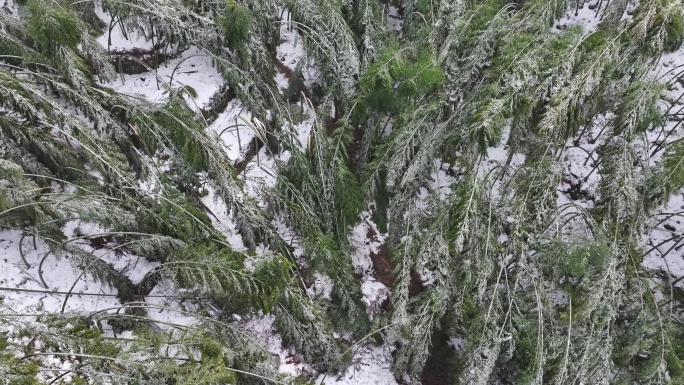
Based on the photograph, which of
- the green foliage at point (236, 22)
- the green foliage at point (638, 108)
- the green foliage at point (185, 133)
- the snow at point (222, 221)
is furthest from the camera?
the green foliage at point (236, 22)

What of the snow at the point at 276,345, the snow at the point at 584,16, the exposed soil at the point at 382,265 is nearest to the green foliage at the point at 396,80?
the exposed soil at the point at 382,265

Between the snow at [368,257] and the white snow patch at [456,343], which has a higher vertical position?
the snow at [368,257]

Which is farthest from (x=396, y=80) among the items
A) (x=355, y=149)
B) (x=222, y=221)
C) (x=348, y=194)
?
(x=222, y=221)

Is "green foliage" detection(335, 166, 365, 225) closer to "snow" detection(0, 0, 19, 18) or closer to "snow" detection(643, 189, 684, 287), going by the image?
"snow" detection(643, 189, 684, 287)

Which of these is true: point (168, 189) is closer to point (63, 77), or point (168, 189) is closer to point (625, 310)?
point (63, 77)

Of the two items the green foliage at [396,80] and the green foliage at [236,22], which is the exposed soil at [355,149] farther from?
the green foliage at [236,22]

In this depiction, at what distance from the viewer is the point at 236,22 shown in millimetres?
6789

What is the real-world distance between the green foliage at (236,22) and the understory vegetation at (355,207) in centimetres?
4

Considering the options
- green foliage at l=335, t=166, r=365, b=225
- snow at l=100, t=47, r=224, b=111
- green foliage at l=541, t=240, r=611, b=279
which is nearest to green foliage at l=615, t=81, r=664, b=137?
green foliage at l=541, t=240, r=611, b=279

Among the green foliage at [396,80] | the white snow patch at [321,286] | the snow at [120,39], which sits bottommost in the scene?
the white snow patch at [321,286]

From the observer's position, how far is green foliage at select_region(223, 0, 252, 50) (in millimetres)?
6730

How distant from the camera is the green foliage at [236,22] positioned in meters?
6.73

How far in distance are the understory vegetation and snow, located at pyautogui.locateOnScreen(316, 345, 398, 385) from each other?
0.10 m

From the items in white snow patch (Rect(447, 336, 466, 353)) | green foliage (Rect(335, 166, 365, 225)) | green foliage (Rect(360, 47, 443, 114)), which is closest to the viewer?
green foliage (Rect(360, 47, 443, 114))
